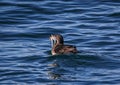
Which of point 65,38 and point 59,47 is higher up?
point 59,47

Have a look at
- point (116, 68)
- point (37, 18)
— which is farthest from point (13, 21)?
point (116, 68)

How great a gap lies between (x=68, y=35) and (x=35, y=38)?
48.7 inches

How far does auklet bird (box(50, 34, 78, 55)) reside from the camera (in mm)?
21297

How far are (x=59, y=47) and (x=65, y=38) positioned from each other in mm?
2618

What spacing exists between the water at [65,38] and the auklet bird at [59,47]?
19cm

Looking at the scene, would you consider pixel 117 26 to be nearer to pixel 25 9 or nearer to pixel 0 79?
pixel 25 9

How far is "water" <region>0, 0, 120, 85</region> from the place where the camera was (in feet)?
63.3

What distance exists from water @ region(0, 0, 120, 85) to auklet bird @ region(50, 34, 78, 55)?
195 millimetres

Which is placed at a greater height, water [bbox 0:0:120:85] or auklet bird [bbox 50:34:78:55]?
auklet bird [bbox 50:34:78:55]

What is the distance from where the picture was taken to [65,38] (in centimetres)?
2456

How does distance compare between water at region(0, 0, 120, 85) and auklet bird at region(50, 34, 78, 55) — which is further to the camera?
auklet bird at region(50, 34, 78, 55)

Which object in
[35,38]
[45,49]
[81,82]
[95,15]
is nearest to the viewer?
[81,82]

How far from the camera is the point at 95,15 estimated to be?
27.7m

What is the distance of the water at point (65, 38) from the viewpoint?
19281 millimetres
